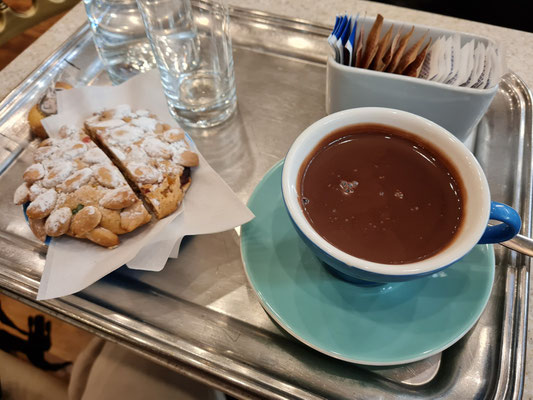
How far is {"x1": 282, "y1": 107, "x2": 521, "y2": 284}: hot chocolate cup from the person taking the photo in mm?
552

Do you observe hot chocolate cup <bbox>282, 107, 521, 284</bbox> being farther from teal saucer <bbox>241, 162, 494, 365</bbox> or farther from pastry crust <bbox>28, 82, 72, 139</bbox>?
pastry crust <bbox>28, 82, 72, 139</bbox>

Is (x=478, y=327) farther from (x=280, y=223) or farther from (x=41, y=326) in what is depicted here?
(x=41, y=326)

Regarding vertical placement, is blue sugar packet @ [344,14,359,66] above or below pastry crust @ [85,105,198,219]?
above

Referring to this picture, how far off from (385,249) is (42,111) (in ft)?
2.75

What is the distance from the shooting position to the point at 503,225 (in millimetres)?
596

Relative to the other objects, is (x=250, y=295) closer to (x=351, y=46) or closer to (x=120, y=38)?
(x=351, y=46)

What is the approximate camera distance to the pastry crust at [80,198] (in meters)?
0.73

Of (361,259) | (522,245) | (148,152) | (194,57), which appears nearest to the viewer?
(361,259)

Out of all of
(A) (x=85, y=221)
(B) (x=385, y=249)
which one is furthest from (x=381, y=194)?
(A) (x=85, y=221)

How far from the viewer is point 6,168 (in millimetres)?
968

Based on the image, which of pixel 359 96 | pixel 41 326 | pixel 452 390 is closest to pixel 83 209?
pixel 359 96

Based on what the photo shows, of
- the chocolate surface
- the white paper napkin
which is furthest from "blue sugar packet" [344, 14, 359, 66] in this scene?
the white paper napkin

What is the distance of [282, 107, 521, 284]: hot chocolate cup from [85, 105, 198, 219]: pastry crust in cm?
26

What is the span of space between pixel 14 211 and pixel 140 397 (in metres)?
0.50
